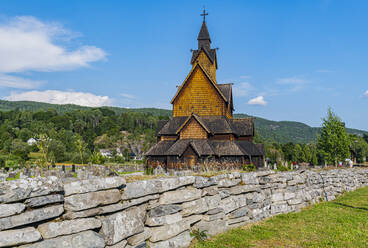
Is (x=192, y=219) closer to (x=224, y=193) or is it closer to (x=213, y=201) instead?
(x=213, y=201)

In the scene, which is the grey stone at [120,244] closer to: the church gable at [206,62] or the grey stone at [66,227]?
the grey stone at [66,227]

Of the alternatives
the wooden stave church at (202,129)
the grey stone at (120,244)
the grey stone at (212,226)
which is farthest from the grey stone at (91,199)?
the wooden stave church at (202,129)

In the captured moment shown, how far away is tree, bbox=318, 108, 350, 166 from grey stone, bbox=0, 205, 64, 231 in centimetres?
3721

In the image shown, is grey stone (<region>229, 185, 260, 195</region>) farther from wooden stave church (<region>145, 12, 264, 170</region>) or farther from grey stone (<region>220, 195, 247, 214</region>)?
wooden stave church (<region>145, 12, 264, 170</region>)

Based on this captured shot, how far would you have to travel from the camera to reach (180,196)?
19.6 ft

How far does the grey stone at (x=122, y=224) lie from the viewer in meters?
4.43

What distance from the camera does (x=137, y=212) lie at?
505 cm

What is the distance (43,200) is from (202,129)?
25.6 m

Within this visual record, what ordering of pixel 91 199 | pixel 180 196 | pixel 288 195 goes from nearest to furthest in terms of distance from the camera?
pixel 91 199
pixel 180 196
pixel 288 195

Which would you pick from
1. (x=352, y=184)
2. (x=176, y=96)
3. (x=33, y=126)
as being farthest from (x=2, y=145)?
(x=352, y=184)

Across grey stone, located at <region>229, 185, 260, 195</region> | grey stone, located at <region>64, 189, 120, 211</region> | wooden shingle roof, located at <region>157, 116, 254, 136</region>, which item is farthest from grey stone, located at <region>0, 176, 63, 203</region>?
wooden shingle roof, located at <region>157, 116, 254, 136</region>

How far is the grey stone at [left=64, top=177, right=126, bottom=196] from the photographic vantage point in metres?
4.17

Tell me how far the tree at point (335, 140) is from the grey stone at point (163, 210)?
34652 mm

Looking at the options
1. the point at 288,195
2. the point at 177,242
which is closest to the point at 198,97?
the point at 288,195
